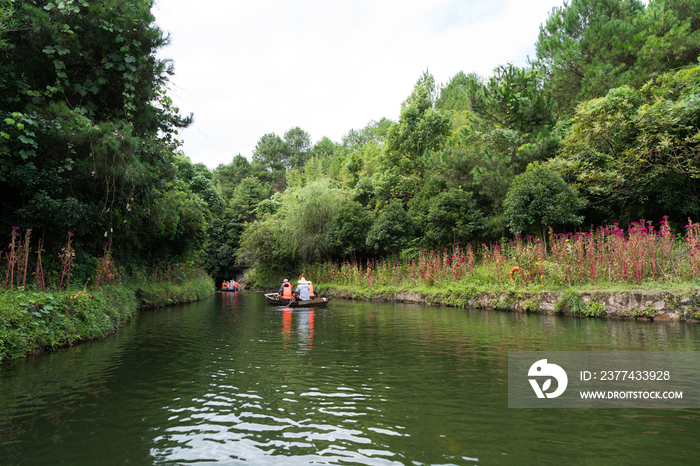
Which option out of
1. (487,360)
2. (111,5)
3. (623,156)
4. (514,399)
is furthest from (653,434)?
(623,156)

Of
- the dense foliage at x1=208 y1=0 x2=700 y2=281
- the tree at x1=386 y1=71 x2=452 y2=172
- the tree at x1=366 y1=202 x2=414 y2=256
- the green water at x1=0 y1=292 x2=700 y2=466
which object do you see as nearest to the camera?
the green water at x1=0 y1=292 x2=700 y2=466

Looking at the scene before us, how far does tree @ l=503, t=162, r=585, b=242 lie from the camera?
14602mm

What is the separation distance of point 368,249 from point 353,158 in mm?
15593

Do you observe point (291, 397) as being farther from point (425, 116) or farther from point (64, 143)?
point (425, 116)

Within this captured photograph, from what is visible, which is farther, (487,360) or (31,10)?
(31,10)

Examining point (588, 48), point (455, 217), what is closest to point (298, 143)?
point (455, 217)

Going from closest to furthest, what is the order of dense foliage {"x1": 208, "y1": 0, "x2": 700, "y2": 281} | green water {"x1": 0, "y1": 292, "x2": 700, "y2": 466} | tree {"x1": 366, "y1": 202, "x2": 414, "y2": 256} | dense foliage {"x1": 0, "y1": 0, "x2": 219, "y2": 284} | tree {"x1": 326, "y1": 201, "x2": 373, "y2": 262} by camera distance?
green water {"x1": 0, "y1": 292, "x2": 700, "y2": 466} < dense foliage {"x1": 0, "y1": 0, "x2": 219, "y2": 284} < dense foliage {"x1": 208, "y1": 0, "x2": 700, "y2": 281} < tree {"x1": 366, "y1": 202, "x2": 414, "y2": 256} < tree {"x1": 326, "y1": 201, "x2": 373, "y2": 262}

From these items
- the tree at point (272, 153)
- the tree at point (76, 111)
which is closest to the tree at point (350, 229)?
the tree at point (76, 111)

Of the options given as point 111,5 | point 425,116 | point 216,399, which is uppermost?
point 425,116

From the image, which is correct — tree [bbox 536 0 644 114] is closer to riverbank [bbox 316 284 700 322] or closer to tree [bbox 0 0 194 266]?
riverbank [bbox 316 284 700 322]

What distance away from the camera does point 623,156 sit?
14.0 metres

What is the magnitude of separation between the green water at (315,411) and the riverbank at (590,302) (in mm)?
1950

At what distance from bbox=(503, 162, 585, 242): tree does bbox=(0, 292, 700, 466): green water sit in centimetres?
742

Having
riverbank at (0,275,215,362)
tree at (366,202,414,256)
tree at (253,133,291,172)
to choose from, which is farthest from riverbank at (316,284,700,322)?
tree at (253,133,291,172)
